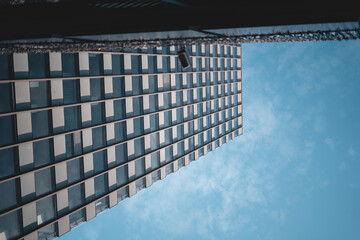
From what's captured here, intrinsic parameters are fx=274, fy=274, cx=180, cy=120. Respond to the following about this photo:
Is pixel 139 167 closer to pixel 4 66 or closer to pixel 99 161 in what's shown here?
pixel 99 161

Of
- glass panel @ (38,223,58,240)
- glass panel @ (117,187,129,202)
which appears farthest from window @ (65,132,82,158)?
glass panel @ (117,187,129,202)

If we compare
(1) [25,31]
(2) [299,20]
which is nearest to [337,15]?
(2) [299,20]

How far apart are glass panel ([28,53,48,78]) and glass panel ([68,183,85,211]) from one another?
26.0 feet

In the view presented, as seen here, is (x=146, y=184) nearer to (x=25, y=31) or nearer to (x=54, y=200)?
(x=54, y=200)

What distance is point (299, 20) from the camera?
203 inches

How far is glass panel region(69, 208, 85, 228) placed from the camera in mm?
19047

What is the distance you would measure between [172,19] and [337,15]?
124 inches

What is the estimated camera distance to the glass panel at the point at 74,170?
737 inches

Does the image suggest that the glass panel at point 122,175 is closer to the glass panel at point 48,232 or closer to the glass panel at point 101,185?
the glass panel at point 101,185

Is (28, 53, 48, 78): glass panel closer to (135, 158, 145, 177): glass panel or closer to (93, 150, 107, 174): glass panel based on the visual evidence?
(93, 150, 107, 174): glass panel

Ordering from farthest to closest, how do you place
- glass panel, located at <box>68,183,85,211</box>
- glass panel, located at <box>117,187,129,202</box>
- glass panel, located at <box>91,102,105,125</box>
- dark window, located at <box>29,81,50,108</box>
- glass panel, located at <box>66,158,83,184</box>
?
1. glass panel, located at <box>117,187,129,202</box>
2. glass panel, located at <box>91,102,105,125</box>
3. glass panel, located at <box>68,183,85,211</box>
4. glass panel, located at <box>66,158,83,184</box>
5. dark window, located at <box>29,81,50,108</box>

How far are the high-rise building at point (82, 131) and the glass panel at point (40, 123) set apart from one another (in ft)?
0.19

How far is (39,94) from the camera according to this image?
53.6ft

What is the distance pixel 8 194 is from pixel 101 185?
7.83m
